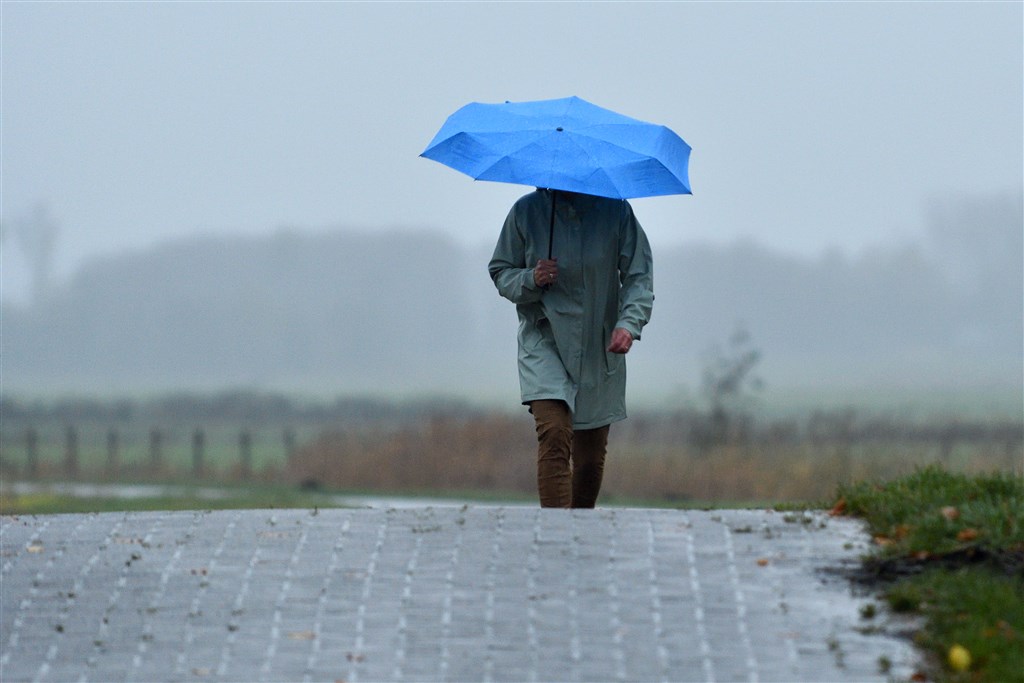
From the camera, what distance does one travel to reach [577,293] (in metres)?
7.69

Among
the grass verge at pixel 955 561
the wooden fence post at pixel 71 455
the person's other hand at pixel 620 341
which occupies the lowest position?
the wooden fence post at pixel 71 455

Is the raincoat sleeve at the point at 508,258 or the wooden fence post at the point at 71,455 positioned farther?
the wooden fence post at the point at 71,455

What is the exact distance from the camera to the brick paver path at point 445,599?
5.70m

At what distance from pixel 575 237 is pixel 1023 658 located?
3.05m

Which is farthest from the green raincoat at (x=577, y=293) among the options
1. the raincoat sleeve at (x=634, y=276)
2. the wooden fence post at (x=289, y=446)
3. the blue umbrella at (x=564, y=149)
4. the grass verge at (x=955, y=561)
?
the wooden fence post at (x=289, y=446)

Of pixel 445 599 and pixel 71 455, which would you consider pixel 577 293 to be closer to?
pixel 445 599

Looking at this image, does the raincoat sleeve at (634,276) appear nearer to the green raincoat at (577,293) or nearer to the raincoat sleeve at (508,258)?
the green raincoat at (577,293)

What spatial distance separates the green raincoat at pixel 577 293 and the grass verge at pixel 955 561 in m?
1.24

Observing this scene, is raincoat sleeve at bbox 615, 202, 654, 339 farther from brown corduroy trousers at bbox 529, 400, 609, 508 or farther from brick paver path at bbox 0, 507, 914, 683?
brick paver path at bbox 0, 507, 914, 683

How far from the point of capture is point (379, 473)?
83.0 ft

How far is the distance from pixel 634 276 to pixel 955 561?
215 centimetres

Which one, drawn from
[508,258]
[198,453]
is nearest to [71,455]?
[198,453]

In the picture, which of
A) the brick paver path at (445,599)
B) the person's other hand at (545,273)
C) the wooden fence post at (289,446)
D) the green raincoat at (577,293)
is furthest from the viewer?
the wooden fence post at (289,446)

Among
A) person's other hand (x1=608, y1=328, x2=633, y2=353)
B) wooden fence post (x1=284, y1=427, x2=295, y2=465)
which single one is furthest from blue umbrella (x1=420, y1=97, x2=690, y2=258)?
wooden fence post (x1=284, y1=427, x2=295, y2=465)
